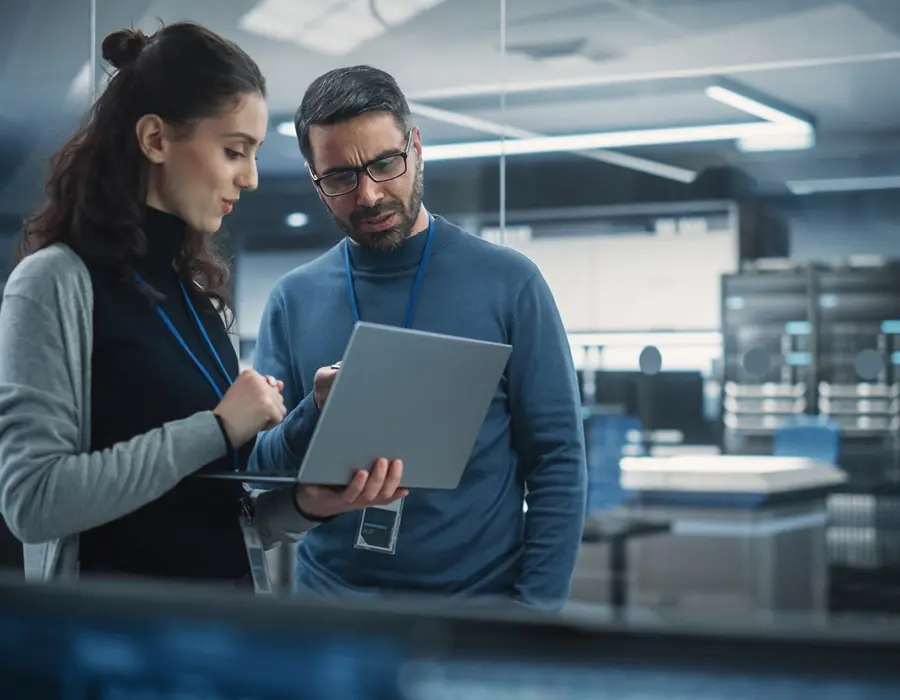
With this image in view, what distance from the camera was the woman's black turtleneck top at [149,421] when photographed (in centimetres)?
129

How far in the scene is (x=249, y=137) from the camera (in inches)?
57.1

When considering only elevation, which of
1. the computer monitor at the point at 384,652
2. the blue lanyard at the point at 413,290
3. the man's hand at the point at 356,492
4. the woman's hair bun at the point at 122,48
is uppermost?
the woman's hair bun at the point at 122,48

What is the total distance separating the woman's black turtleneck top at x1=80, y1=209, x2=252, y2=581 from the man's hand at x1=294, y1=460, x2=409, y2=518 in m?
0.11

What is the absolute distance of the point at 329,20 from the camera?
4.64 m

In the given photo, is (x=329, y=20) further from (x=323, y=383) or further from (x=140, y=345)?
(x=140, y=345)

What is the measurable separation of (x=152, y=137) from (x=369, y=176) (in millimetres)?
446

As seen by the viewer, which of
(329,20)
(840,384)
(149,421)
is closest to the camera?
(149,421)

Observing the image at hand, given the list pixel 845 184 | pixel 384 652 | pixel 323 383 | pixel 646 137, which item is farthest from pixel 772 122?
pixel 384 652

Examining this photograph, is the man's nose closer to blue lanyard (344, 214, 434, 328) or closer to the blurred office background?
blue lanyard (344, 214, 434, 328)

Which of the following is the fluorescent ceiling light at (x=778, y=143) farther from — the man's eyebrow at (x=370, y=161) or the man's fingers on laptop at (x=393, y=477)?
the man's fingers on laptop at (x=393, y=477)

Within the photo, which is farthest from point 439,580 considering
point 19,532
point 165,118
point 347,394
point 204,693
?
point 204,693

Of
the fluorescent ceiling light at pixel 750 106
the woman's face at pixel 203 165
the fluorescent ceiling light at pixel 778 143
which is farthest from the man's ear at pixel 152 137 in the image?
the fluorescent ceiling light at pixel 778 143

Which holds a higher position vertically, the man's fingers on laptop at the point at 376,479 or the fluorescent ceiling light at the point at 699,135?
the fluorescent ceiling light at the point at 699,135

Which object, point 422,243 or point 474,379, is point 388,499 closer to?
point 474,379
